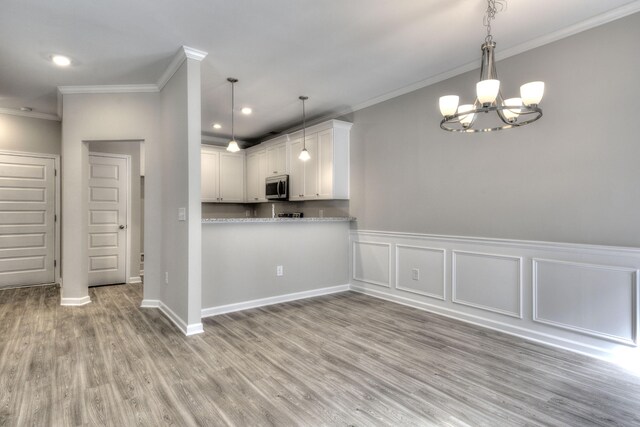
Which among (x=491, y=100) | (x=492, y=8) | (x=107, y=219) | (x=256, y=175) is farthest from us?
(x=256, y=175)

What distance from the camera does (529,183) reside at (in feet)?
10.5

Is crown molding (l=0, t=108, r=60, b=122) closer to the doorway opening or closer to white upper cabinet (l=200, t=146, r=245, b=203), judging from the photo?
the doorway opening

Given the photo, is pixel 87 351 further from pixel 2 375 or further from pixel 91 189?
pixel 91 189

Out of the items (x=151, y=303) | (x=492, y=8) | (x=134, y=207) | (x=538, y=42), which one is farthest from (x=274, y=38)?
(x=134, y=207)

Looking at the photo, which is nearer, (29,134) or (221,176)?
(29,134)

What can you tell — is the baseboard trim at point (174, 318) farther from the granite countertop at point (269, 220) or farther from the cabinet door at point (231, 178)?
the cabinet door at point (231, 178)

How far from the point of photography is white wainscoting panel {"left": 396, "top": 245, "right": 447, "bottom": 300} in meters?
3.91

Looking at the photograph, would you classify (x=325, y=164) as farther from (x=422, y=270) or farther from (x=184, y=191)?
(x=184, y=191)

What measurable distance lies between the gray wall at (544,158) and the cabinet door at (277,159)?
216cm

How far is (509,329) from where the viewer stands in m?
3.29

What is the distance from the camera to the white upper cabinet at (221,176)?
665 centimetres

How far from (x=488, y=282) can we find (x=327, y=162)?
8.79ft

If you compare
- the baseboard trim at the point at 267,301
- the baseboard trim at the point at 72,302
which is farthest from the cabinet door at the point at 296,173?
the baseboard trim at the point at 72,302

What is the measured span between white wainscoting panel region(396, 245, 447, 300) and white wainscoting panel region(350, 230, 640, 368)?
11mm
